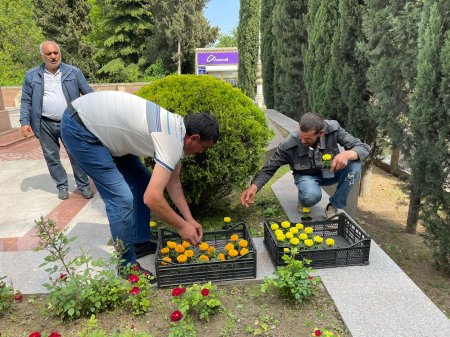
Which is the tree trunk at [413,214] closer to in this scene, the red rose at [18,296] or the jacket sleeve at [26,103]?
the red rose at [18,296]

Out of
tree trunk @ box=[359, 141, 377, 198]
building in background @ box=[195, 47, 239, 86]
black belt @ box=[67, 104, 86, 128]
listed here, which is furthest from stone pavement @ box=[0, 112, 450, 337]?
building in background @ box=[195, 47, 239, 86]

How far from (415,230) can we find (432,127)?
2040 mm

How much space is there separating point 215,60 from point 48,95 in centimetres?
2427

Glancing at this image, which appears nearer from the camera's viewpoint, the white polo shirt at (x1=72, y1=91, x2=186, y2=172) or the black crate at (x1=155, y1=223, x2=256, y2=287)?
the white polo shirt at (x1=72, y1=91, x2=186, y2=172)

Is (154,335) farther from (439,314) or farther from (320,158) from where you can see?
(320,158)

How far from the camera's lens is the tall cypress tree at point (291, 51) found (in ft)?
30.3

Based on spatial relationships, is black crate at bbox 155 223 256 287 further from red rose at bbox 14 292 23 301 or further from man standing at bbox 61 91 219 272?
red rose at bbox 14 292 23 301

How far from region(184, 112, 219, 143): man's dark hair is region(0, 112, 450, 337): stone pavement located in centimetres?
108

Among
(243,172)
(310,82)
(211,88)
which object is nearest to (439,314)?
(243,172)

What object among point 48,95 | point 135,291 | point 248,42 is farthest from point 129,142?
point 248,42

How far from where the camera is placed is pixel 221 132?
3156 mm

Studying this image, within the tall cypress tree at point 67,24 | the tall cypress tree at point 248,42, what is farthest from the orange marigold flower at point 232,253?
the tall cypress tree at point 67,24

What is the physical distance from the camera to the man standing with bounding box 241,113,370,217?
3.12 m

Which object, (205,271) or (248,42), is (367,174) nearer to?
(205,271)
